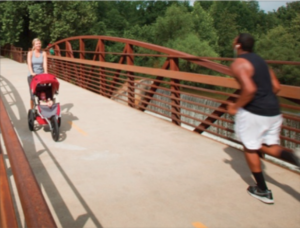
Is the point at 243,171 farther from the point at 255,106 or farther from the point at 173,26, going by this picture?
the point at 173,26

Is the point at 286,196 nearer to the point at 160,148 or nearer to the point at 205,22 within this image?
the point at 160,148

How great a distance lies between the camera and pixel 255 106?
3.37m

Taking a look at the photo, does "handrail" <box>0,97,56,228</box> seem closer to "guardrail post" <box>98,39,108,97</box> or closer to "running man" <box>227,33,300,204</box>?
"running man" <box>227,33,300,204</box>

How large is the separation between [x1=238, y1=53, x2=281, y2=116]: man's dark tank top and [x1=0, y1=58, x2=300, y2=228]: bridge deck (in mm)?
973

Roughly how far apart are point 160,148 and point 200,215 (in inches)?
88.8

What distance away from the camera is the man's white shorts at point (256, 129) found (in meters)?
3.38

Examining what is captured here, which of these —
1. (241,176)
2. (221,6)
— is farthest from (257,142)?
(221,6)

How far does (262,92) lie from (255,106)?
146 millimetres

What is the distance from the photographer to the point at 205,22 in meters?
57.2

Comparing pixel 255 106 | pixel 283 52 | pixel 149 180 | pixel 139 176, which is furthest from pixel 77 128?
pixel 283 52

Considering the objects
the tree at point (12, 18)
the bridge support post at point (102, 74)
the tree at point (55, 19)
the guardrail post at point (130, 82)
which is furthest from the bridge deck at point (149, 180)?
the tree at point (12, 18)

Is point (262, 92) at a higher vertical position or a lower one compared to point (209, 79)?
higher

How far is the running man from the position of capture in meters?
3.27

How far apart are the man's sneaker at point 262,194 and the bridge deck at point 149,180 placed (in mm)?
55
